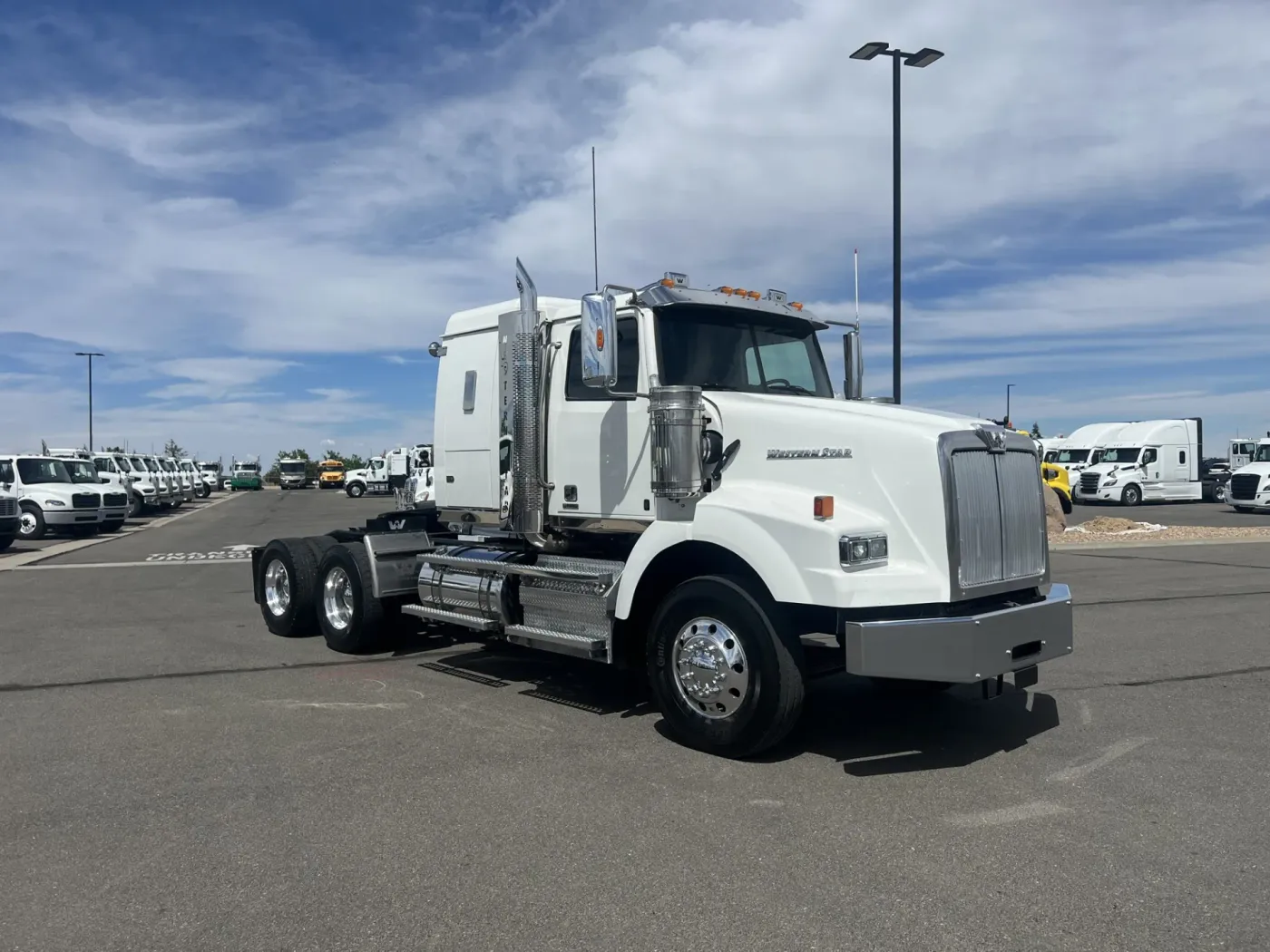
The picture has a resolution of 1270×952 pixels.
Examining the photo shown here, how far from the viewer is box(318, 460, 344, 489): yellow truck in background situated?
7356cm

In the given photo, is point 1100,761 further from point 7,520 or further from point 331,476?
point 331,476

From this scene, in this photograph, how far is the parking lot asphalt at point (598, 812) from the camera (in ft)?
11.8

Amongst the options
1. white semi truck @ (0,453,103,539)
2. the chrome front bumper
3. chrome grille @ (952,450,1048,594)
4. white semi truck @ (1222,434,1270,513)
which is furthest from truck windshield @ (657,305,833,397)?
white semi truck @ (1222,434,1270,513)

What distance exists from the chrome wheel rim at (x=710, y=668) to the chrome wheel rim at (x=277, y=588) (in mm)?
5200

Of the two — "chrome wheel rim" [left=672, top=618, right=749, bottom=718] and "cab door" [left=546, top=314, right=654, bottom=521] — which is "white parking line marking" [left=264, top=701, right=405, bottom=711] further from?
"chrome wheel rim" [left=672, top=618, right=749, bottom=718]

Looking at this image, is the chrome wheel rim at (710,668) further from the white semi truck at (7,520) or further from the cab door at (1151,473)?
the cab door at (1151,473)

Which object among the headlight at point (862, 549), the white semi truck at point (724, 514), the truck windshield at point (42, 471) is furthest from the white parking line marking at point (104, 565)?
the headlight at point (862, 549)

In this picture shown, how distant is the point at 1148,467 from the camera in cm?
3722

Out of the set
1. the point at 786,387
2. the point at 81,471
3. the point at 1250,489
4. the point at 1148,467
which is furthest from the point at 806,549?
the point at 1148,467

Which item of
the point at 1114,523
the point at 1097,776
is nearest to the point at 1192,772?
the point at 1097,776

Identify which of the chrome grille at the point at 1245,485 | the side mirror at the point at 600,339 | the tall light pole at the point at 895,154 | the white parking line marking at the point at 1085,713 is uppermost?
the tall light pole at the point at 895,154

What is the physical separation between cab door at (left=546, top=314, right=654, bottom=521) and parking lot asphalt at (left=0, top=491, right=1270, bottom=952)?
137 centimetres

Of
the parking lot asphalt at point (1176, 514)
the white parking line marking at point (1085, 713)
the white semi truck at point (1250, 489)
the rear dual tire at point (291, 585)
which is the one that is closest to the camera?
the white parking line marking at point (1085, 713)

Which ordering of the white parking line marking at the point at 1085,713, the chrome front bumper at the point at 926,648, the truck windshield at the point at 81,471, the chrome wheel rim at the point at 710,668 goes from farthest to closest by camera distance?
the truck windshield at the point at 81,471 < the white parking line marking at the point at 1085,713 < the chrome wheel rim at the point at 710,668 < the chrome front bumper at the point at 926,648
